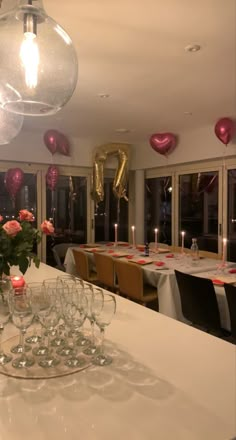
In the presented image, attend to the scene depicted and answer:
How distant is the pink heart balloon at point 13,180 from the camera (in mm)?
5332

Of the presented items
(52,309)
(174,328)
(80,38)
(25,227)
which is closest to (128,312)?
(174,328)

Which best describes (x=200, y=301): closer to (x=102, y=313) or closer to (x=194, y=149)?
(x=102, y=313)

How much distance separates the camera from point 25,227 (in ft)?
5.89

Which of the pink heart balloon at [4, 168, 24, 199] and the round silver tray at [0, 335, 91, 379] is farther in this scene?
the pink heart balloon at [4, 168, 24, 199]

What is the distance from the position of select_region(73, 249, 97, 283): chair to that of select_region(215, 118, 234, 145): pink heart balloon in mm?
2285

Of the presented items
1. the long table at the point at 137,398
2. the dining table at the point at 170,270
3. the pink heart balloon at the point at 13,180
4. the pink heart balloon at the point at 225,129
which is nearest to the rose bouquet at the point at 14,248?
the long table at the point at 137,398

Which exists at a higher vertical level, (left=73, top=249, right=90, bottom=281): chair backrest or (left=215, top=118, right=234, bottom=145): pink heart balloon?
(left=215, top=118, right=234, bottom=145): pink heart balloon

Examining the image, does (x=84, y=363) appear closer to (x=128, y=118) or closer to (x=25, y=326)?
(x=25, y=326)

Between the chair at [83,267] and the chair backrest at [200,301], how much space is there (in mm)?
1721

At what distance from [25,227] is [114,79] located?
6.69 feet

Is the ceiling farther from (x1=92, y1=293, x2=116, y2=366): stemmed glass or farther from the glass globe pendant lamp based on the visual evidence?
(x1=92, y1=293, x2=116, y2=366): stemmed glass

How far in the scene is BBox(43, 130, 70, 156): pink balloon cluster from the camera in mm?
5312

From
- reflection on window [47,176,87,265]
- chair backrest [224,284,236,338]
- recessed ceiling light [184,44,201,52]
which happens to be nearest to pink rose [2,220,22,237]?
chair backrest [224,284,236,338]

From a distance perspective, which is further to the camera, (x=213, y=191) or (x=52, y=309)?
(x=213, y=191)
